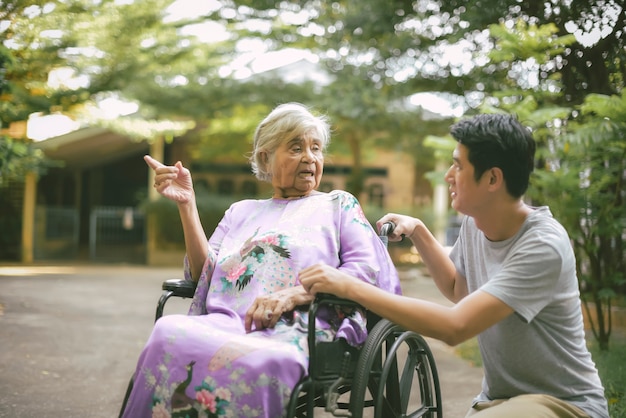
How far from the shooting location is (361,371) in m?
2.19

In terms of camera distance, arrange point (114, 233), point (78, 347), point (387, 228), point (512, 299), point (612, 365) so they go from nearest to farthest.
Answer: point (512, 299) → point (387, 228) → point (612, 365) → point (78, 347) → point (114, 233)

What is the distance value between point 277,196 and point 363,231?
1.56ft

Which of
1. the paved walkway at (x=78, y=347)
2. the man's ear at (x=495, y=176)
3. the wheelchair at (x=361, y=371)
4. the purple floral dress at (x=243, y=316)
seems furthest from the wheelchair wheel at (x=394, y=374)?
the paved walkway at (x=78, y=347)

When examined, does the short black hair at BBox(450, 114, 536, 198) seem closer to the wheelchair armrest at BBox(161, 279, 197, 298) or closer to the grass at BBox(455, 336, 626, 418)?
the wheelchair armrest at BBox(161, 279, 197, 298)

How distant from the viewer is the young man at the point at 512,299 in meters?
1.79

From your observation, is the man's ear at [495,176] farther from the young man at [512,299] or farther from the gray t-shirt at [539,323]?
the gray t-shirt at [539,323]

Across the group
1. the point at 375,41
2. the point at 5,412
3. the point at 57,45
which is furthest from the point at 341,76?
the point at 5,412

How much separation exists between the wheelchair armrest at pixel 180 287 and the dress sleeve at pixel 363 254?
0.61 m

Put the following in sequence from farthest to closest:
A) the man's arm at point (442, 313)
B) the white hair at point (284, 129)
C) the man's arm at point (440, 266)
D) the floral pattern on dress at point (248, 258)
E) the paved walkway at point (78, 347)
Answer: the paved walkway at point (78, 347), the white hair at point (284, 129), the floral pattern on dress at point (248, 258), the man's arm at point (440, 266), the man's arm at point (442, 313)

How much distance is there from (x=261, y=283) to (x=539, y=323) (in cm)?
108

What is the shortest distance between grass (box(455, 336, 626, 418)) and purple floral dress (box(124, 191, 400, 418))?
2084 millimetres

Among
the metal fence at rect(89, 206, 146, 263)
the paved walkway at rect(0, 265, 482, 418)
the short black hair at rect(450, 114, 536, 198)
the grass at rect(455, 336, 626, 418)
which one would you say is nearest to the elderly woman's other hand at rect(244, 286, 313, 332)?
the short black hair at rect(450, 114, 536, 198)

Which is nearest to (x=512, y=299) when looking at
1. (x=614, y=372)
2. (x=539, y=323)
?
(x=539, y=323)

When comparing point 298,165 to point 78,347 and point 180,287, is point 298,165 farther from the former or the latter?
point 78,347
